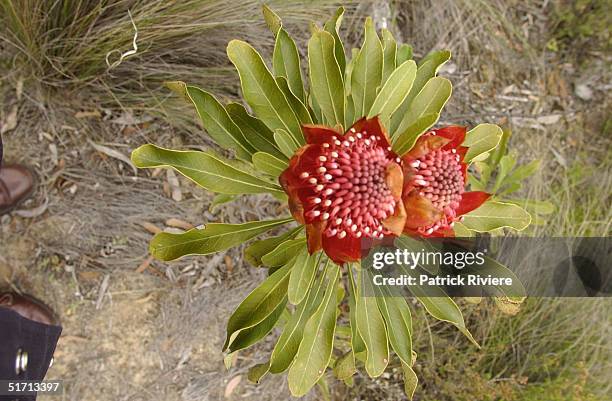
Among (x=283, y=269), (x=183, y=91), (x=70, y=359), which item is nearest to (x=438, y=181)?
(x=283, y=269)

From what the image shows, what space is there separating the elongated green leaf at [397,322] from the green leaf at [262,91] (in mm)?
620

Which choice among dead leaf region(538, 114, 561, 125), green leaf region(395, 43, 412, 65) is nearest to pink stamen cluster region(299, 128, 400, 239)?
green leaf region(395, 43, 412, 65)

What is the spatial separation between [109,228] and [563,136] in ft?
9.34

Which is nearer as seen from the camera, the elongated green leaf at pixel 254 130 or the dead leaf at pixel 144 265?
the elongated green leaf at pixel 254 130

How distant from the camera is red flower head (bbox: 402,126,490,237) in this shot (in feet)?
5.03

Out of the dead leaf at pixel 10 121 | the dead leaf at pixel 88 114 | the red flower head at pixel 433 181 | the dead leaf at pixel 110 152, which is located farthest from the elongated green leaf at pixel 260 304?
the dead leaf at pixel 10 121

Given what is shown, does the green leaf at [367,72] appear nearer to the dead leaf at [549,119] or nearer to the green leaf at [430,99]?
the green leaf at [430,99]

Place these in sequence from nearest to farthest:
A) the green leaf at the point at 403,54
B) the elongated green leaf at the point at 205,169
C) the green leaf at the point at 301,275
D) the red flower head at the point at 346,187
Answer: the red flower head at the point at 346,187 → the elongated green leaf at the point at 205,169 → the green leaf at the point at 301,275 → the green leaf at the point at 403,54

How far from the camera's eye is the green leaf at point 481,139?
6.56 feet

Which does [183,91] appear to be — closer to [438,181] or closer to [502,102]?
[438,181]

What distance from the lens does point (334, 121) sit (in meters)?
1.90

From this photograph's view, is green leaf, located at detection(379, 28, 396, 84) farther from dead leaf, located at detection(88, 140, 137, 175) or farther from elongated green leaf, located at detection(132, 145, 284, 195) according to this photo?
dead leaf, located at detection(88, 140, 137, 175)

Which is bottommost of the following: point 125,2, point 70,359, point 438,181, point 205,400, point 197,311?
point 205,400

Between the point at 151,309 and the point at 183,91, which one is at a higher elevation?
the point at 183,91
